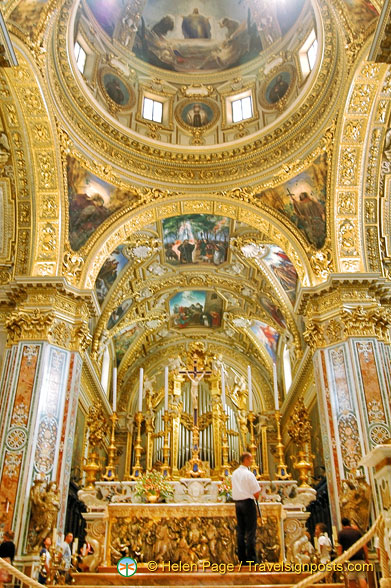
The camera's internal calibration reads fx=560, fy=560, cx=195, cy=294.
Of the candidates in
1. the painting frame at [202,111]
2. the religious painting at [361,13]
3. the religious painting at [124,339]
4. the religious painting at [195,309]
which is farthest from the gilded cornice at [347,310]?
the religious painting at [124,339]

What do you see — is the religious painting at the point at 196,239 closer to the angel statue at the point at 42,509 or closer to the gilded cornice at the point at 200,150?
the gilded cornice at the point at 200,150

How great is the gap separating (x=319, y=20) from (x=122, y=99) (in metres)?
6.18

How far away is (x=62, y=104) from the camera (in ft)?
47.3

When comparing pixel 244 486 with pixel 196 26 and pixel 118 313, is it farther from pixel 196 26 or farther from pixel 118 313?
pixel 196 26

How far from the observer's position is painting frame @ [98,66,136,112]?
16234mm

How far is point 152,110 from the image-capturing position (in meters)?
17.5

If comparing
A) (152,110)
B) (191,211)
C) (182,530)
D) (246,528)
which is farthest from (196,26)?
(246,528)

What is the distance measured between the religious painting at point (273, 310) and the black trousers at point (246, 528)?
13.4 m

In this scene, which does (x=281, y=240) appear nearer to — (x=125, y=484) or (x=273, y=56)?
(x=273, y=56)

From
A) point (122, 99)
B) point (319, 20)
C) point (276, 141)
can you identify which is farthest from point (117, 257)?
point (319, 20)

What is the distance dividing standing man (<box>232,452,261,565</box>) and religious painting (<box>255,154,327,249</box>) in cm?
890

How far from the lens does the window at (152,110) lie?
56.9ft

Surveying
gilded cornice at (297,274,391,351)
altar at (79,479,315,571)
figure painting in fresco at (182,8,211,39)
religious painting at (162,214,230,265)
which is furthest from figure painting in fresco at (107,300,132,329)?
altar at (79,479,315,571)

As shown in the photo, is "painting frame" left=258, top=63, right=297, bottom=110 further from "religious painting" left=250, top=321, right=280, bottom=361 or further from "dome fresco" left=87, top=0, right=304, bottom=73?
"religious painting" left=250, top=321, right=280, bottom=361
